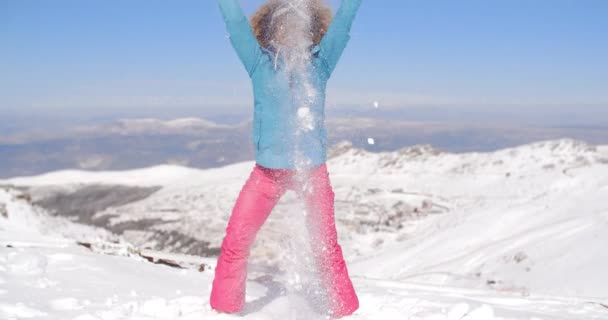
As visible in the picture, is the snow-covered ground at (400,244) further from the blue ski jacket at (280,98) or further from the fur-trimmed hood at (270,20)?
the fur-trimmed hood at (270,20)

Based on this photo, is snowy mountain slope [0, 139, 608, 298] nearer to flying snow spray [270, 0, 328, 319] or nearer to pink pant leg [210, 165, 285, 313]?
flying snow spray [270, 0, 328, 319]

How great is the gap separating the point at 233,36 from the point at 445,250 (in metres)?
7.28

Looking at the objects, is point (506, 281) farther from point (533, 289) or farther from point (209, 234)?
point (209, 234)

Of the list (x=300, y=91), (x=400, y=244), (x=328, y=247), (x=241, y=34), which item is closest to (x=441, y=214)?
(x=400, y=244)

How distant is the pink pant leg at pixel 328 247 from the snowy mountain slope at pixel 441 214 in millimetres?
217

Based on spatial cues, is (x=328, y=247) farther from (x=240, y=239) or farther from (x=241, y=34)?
(x=241, y=34)

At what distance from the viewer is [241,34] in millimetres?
3318

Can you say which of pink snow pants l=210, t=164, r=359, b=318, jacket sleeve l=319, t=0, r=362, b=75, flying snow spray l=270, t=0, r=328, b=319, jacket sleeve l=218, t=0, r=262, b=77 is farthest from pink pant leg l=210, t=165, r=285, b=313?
jacket sleeve l=319, t=0, r=362, b=75

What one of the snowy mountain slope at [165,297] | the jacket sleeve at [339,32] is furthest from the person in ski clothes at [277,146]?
the snowy mountain slope at [165,297]

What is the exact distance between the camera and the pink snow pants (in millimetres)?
3469

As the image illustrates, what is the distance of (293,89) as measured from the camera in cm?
344

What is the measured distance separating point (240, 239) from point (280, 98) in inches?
38.5

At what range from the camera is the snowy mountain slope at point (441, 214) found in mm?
7148

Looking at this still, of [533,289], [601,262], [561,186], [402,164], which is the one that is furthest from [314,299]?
[402,164]
